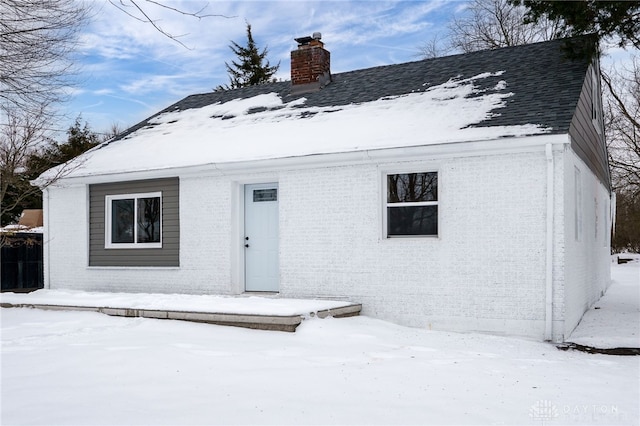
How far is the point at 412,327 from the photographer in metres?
9.62

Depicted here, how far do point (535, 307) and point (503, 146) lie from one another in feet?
7.98

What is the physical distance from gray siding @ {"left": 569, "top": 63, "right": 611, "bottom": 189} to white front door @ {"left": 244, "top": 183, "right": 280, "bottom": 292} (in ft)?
17.5

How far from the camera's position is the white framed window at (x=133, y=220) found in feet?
40.6

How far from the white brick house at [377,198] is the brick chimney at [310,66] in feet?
0.12

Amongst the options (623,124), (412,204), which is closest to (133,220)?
(412,204)

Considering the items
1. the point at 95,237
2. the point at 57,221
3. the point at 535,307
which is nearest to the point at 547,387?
the point at 535,307

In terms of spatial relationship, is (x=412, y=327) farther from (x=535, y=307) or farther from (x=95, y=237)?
(x=95, y=237)

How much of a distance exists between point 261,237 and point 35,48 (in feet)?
16.5

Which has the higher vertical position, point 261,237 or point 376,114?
point 376,114

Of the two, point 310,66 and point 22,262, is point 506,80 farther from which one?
point 22,262

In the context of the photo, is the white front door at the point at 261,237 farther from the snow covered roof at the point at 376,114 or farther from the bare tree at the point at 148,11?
the bare tree at the point at 148,11

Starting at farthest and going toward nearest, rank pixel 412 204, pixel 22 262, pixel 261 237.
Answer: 1. pixel 22 262
2. pixel 261 237
3. pixel 412 204

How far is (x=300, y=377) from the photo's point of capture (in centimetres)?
618

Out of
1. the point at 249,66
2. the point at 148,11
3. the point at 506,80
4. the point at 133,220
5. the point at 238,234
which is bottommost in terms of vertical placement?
the point at 238,234
